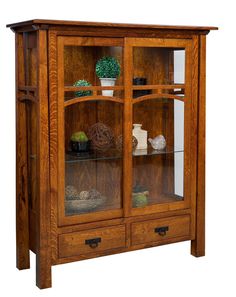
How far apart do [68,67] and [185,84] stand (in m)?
0.95

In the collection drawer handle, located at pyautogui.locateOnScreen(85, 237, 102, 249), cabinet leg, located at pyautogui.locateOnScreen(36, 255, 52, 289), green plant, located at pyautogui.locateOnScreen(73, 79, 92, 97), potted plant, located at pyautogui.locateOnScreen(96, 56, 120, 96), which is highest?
potted plant, located at pyautogui.locateOnScreen(96, 56, 120, 96)

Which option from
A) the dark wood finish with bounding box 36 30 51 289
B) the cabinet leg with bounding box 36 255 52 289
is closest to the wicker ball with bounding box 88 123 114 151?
the dark wood finish with bounding box 36 30 51 289

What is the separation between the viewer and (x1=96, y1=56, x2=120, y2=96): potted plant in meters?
4.38

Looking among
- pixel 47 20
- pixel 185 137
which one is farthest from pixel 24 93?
pixel 185 137

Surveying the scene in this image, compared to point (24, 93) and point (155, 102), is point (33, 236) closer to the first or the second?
point (24, 93)

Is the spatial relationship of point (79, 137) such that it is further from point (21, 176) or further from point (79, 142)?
point (21, 176)

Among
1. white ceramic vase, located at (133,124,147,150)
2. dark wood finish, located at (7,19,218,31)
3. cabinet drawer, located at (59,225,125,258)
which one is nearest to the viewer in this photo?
dark wood finish, located at (7,19,218,31)

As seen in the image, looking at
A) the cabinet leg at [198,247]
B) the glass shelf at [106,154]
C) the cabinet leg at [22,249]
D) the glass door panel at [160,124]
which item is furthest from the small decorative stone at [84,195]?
the cabinet leg at [198,247]

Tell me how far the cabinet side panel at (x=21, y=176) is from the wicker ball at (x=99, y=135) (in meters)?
0.50

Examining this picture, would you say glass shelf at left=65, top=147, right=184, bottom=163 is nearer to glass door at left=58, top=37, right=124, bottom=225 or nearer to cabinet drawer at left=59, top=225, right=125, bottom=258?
glass door at left=58, top=37, right=124, bottom=225

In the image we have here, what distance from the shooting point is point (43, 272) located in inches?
163

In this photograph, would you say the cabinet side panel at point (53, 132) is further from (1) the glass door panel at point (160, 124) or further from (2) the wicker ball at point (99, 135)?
(1) the glass door panel at point (160, 124)

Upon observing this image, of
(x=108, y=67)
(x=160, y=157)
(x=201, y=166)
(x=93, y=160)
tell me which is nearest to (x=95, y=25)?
(x=108, y=67)

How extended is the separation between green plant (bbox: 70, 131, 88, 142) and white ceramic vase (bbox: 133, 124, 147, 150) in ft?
1.32
